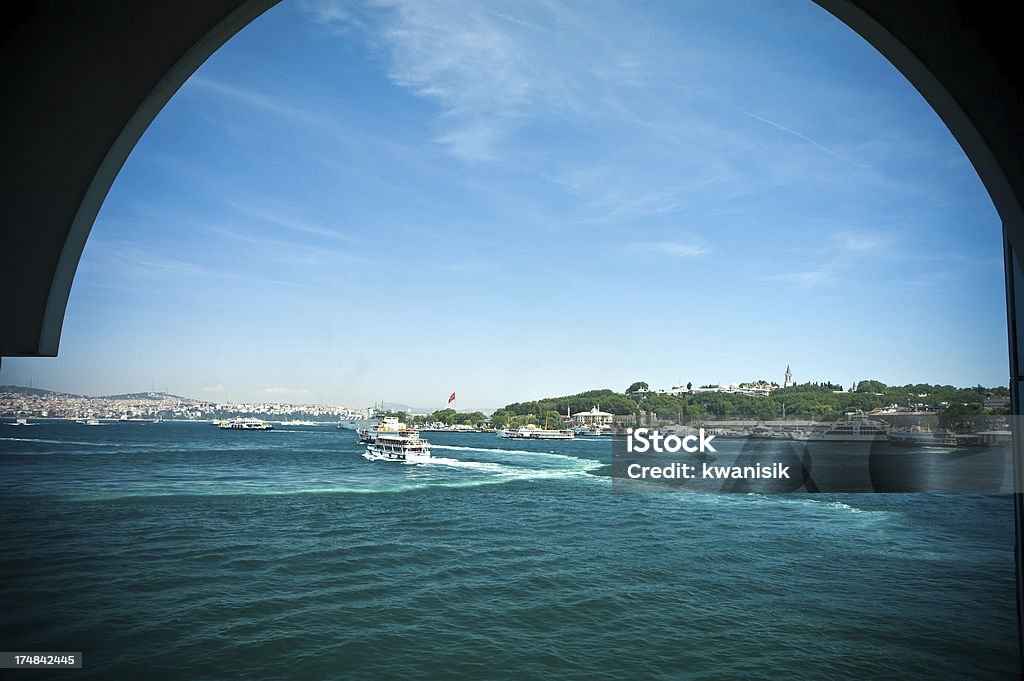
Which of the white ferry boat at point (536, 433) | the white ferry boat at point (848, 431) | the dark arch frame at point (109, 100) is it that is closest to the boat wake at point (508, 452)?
the white ferry boat at point (536, 433)

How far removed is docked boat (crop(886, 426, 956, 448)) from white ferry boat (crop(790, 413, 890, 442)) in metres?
1.71

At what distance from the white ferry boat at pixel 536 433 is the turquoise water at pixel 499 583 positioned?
2795 cm

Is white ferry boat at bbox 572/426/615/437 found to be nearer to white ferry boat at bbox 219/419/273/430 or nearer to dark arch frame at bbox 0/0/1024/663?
Answer: white ferry boat at bbox 219/419/273/430

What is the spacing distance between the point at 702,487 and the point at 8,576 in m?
24.2

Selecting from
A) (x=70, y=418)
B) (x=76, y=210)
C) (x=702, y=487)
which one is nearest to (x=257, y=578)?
(x=76, y=210)

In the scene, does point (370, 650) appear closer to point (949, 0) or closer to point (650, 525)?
point (949, 0)

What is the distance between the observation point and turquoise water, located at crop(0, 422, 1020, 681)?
7691 millimetres

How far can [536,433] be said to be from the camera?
51938 millimetres

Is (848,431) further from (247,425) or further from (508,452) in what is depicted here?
(247,425)

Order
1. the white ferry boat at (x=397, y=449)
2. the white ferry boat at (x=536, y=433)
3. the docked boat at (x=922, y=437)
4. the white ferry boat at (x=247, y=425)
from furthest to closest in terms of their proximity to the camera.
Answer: the white ferry boat at (x=247, y=425)
the white ferry boat at (x=536, y=433)
the white ferry boat at (x=397, y=449)
the docked boat at (x=922, y=437)

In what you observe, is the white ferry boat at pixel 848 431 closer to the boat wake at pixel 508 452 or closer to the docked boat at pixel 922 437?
the docked boat at pixel 922 437

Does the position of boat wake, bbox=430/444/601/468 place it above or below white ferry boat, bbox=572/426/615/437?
below

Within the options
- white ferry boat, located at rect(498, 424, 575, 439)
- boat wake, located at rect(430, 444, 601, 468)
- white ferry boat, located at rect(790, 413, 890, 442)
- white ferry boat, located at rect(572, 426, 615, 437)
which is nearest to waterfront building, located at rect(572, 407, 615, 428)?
white ferry boat, located at rect(572, 426, 615, 437)

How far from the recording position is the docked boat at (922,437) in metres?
29.9
